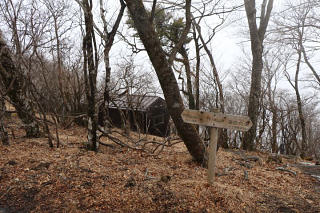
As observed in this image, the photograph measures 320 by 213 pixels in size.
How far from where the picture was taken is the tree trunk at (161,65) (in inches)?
136

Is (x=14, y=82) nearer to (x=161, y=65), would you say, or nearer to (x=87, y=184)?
(x=87, y=184)

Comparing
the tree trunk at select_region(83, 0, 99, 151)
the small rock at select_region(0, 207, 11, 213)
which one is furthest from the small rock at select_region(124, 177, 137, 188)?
the tree trunk at select_region(83, 0, 99, 151)

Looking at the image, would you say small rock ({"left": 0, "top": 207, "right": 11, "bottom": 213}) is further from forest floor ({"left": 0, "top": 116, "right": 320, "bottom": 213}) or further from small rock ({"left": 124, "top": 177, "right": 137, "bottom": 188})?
small rock ({"left": 124, "top": 177, "right": 137, "bottom": 188})

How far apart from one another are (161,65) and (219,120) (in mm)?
1440

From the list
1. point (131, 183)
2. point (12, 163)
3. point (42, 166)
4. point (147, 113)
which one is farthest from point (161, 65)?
point (147, 113)

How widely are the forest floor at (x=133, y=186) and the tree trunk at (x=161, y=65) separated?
84 centimetres

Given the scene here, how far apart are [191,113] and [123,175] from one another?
5.26 feet

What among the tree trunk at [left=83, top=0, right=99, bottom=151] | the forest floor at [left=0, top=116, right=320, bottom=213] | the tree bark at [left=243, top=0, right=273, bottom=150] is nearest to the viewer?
the forest floor at [left=0, top=116, right=320, bottom=213]

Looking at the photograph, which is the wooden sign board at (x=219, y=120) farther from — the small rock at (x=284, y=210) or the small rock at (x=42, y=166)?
the small rock at (x=42, y=166)

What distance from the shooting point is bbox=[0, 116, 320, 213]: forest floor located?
2557mm

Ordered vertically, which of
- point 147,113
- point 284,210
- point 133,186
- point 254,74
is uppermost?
point 254,74

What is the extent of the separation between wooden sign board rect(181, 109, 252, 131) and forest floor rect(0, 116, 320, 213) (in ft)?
3.21

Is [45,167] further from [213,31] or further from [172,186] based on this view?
[213,31]

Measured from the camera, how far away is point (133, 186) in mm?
2984
